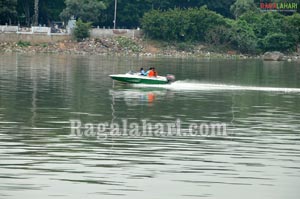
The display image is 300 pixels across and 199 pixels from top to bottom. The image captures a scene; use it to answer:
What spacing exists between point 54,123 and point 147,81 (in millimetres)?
23860

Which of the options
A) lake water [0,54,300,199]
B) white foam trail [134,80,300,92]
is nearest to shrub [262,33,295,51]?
white foam trail [134,80,300,92]

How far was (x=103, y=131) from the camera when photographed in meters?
34.3

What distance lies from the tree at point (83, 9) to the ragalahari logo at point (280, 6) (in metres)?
30.6

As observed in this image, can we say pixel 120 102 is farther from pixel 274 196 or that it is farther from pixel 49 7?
pixel 49 7

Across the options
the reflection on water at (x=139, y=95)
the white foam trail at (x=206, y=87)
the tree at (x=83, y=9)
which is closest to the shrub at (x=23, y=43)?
the tree at (x=83, y=9)

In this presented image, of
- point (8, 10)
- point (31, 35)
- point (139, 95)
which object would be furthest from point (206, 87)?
point (8, 10)

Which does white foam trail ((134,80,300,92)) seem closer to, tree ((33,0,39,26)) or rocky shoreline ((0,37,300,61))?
rocky shoreline ((0,37,300,61))

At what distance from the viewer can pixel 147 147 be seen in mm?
30406

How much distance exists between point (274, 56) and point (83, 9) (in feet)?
92.9

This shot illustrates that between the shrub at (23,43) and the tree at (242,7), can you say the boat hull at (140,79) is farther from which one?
the tree at (242,7)

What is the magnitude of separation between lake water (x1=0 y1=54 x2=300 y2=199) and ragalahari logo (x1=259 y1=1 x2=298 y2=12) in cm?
9243

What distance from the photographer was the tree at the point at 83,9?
12838 cm

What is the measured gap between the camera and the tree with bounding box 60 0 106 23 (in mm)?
128375

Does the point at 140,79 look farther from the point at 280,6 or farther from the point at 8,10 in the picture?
the point at 280,6
